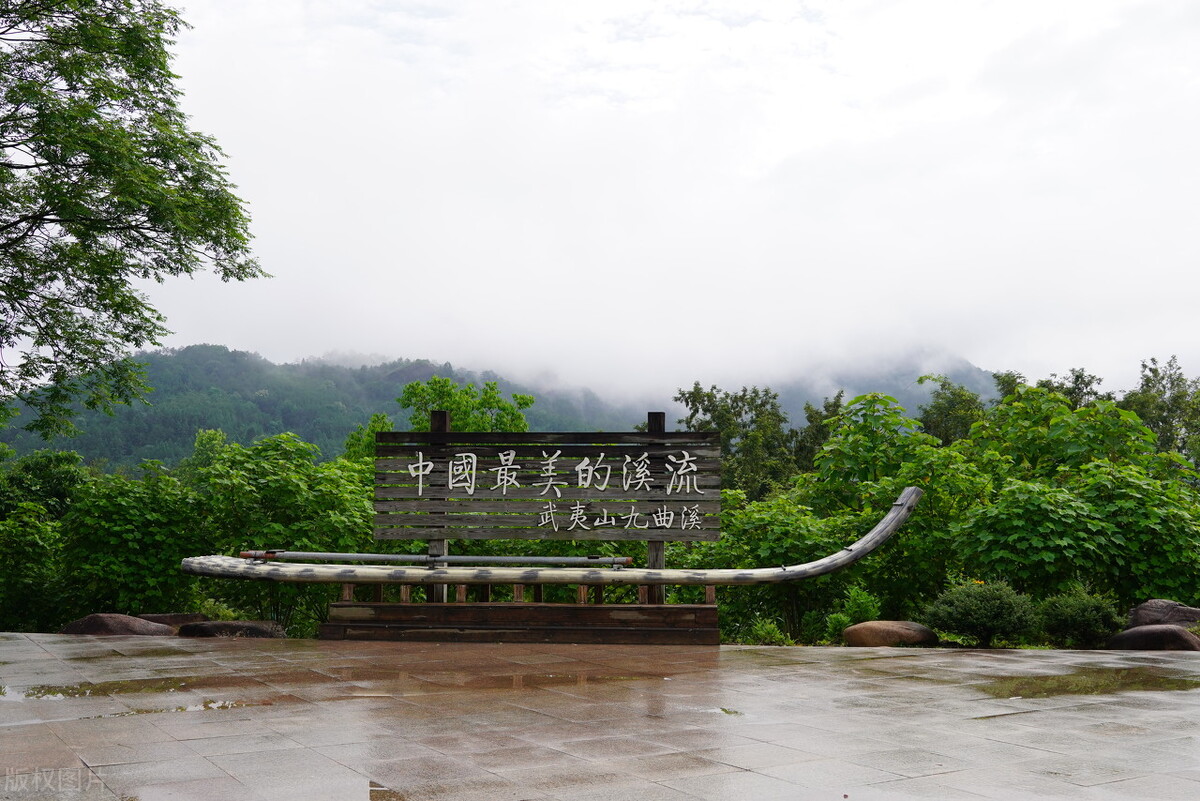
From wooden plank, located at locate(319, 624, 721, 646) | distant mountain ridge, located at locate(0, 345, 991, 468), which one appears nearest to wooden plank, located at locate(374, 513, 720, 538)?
wooden plank, located at locate(319, 624, 721, 646)

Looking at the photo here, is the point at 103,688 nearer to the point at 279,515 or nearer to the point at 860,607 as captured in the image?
the point at 279,515

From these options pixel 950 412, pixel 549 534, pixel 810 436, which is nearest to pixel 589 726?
pixel 549 534

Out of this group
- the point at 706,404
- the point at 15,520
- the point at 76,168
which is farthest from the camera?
the point at 706,404

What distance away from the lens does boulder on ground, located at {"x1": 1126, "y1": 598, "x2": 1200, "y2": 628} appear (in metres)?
8.86

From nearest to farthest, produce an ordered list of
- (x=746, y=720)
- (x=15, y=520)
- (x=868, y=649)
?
1. (x=746, y=720)
2. (x=868, y=649)
3. (x=15, y=520)

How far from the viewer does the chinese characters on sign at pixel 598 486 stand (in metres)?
9.61

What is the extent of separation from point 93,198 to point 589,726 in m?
10.0

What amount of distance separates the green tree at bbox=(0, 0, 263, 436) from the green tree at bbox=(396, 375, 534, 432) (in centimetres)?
1999

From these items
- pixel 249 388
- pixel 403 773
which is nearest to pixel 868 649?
pixel 403 773

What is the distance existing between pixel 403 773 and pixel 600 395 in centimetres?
19289

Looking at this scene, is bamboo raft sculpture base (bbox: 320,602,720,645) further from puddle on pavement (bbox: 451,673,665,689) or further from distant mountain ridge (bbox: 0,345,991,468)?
distant mountain ridge (bbox: 0,345,991,468)

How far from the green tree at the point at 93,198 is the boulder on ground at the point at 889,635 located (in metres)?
9.28

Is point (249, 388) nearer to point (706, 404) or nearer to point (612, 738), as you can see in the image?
point (706, 404)

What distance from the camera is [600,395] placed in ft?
646
